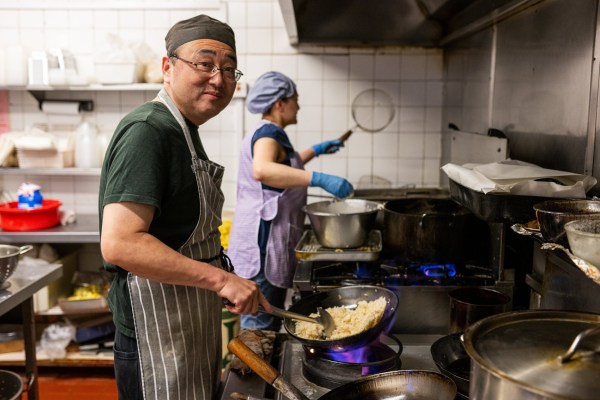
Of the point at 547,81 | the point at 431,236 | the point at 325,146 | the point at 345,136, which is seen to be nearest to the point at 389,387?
the point at 431,236

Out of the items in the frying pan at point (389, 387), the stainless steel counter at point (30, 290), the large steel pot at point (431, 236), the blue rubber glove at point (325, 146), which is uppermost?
the blue rubber glove at point (325, 146)

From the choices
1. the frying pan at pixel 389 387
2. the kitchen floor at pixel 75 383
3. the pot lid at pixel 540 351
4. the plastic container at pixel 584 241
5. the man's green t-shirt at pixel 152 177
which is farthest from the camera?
the kitchen floor at pixel 75 383

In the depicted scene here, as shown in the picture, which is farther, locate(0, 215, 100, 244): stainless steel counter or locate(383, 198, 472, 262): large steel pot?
locate(0, 215, 100, 244): stainless steel counter

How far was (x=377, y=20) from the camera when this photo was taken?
10.6ft

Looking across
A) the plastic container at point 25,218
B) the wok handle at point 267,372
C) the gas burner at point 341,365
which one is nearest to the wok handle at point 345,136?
the plastic container at point 25,218

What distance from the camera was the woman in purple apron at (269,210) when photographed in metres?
2.80

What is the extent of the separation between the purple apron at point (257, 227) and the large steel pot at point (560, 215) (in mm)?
1760

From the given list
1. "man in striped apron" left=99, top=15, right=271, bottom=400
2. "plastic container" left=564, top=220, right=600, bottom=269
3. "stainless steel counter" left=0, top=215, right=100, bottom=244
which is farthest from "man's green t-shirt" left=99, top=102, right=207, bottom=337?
"stainless steel counter" left=0, top=215, right=100, bottom=244

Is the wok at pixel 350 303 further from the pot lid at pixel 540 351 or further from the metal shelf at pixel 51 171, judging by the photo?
the metal shelf at pixel 51 171

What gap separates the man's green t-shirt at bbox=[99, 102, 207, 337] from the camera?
1.40 metres

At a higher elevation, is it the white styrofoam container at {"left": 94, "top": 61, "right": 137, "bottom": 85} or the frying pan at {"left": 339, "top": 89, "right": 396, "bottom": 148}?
the white styrofoam container at {"left": 94, "top": 61, "right": 137, "bottom": 85}

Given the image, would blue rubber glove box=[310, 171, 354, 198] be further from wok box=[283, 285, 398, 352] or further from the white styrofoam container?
the white styrofoam container

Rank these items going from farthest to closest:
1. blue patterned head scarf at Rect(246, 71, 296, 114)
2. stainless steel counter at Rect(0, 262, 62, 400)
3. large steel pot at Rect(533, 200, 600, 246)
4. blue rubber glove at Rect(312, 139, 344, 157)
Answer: blue rubber glove at Rect(312, 139, 344, 157) < blue patterned head scarf at Rect(246, 71, 296, 114) < stainless steel counter at Rect(0, 262, 62, 400) < large steel pot at Rect(533, 200, 600, 246)

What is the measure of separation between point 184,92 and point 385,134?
2.46 meters
